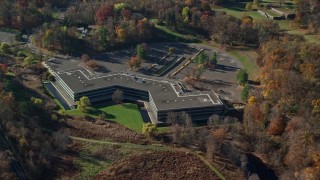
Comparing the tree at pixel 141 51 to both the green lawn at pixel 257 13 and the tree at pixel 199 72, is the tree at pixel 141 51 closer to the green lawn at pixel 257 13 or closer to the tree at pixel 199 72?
the tree at pixel 199 72

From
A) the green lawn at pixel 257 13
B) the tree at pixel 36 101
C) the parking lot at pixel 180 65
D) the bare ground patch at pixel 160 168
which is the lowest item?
the bare ground patch at pixel 160 168

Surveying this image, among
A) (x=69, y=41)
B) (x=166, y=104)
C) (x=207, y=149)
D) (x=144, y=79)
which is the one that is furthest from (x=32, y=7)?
(x=207, y=149)

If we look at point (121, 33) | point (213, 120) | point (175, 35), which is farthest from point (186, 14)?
point (213, 120)

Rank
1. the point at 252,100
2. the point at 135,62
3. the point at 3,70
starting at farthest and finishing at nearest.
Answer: the point at 135,62
the point at 3,70
the point at 252,100

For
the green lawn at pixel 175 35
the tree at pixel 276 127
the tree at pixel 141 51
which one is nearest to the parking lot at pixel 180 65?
the tree at pixel 141 51

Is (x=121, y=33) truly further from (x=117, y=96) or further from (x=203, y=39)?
(x=117, y=96)

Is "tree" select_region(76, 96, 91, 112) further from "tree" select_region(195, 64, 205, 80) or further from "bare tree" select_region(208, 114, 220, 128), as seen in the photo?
"tree" select_region(195, 64, 205, 80)
